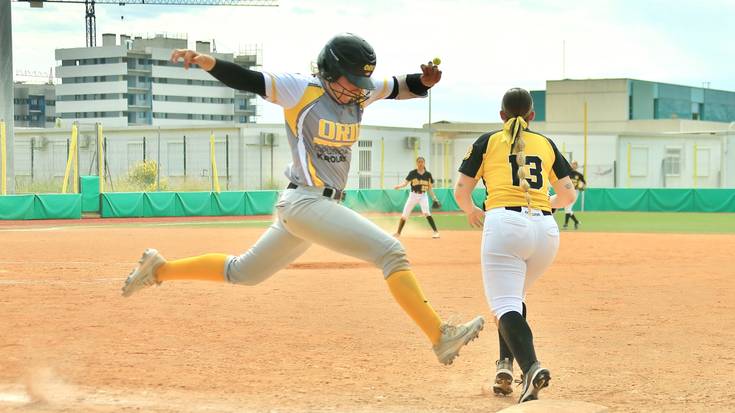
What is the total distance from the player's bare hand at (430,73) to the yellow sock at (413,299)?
4.50ft

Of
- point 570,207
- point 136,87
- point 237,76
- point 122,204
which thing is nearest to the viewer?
point 237,76

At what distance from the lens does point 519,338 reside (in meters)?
5.75

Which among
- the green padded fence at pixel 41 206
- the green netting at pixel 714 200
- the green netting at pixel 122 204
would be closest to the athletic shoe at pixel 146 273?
the green padded fence at pixel 41 206

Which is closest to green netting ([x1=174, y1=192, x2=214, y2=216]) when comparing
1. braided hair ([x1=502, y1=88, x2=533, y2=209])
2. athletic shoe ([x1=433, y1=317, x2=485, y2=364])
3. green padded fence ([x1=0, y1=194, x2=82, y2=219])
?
green padded fence ([x1=0, y1=194, x2=82, y2=219])

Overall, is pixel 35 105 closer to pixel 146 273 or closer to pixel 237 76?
pixel 146 273

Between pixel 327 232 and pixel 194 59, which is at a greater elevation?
pixel 194 59

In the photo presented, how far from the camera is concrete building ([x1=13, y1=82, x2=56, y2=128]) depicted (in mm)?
131750

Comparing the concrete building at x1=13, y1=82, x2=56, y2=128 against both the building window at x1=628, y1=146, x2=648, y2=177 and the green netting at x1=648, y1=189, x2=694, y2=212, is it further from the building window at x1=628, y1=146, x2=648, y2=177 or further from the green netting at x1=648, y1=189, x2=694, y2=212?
the green netting at x1=648, y1=189, x2=694, y2=212

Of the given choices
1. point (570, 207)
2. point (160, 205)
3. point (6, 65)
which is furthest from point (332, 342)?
point (6, 65)

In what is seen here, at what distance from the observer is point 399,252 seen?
18.8 feet

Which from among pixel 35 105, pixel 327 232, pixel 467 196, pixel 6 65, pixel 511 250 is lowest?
pixel 511 250

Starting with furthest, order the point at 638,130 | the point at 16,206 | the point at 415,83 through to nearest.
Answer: the point at 638,130 < the point at 16,206 < the point at 415,83

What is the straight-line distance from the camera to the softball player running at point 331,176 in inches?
223

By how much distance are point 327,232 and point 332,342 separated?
9.18ft
